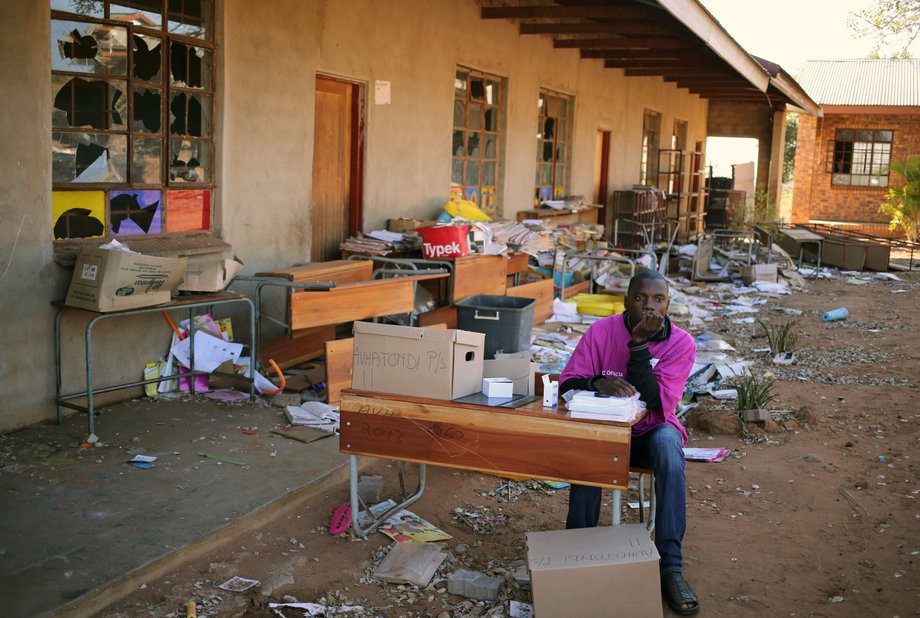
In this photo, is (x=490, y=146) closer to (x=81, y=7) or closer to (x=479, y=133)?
(x=479, y=133)

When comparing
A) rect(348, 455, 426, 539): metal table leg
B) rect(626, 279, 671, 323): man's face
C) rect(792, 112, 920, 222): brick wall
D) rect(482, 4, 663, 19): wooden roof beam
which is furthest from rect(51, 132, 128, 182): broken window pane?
rect(792, 112, 920, 222): brick wall

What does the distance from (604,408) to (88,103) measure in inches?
162

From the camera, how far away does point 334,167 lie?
880 cm

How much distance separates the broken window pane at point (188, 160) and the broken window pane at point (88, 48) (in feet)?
2.31

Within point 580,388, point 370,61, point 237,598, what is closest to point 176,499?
point 237,598

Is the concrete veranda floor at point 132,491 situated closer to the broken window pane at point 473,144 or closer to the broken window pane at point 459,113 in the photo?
the broken window pane at point 459,113

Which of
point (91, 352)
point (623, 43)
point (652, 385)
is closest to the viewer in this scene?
point (652, 385)

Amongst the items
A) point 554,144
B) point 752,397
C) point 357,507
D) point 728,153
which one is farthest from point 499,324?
point 728,153

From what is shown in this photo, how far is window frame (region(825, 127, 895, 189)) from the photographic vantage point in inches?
1136

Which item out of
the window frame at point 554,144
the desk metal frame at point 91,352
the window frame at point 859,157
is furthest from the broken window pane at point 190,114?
the window frame at point 859,157

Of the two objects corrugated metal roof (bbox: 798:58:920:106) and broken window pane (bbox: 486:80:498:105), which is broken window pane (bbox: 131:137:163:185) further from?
corrugated metal roof (bbox: 798:58:920:106)

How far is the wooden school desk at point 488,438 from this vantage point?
3768 mm

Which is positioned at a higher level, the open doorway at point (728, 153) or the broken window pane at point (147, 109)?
the open doorway at point (728, 153)

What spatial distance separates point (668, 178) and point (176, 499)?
1835 cm
